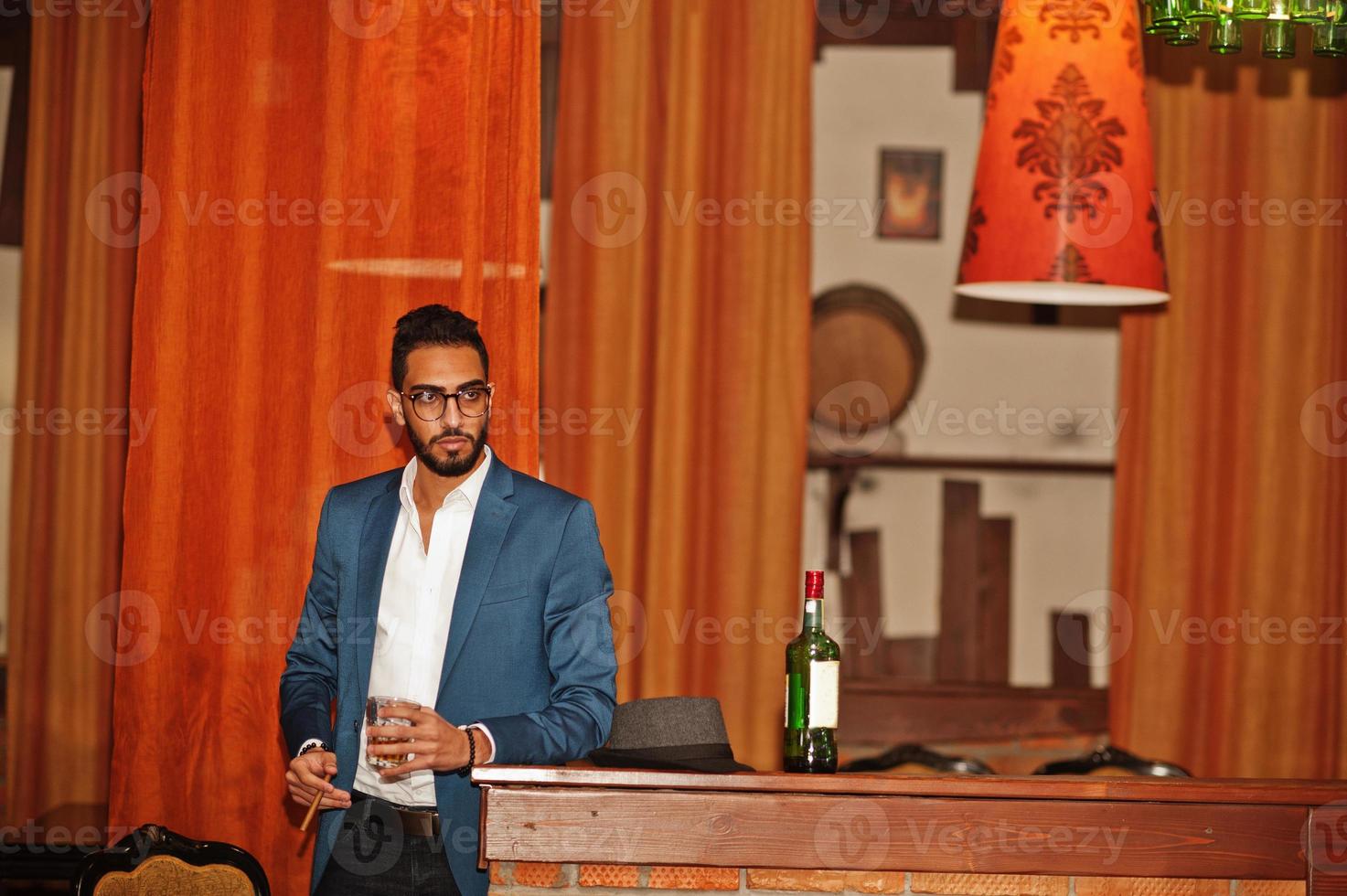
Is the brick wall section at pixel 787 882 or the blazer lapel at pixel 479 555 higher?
the blazer lapel at pixel 479 555

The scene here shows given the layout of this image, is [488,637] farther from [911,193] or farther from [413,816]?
[911,193]

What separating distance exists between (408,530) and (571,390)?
1823 millimetres

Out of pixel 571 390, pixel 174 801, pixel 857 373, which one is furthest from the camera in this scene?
pixel 857 373

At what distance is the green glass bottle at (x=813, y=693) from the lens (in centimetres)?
213

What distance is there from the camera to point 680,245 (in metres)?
4.06

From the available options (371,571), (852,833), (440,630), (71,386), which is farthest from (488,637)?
(71,386)

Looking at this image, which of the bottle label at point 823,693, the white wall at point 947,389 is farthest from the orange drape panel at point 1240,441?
the bottle label at point 823,693

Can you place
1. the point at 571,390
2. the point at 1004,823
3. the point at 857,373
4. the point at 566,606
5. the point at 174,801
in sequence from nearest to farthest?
1. the point at 1004,823
2. the point at 566,606
3. the point at 174,801
4. the point at 571,390
5. the point at 857,373

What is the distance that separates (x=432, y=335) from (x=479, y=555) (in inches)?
13.7

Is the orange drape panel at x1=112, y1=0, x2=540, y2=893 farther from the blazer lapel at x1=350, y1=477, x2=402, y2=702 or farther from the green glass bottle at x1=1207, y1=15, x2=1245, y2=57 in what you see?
the green glass bottle at x1=1207, y1=15, x2=1245, y2=57

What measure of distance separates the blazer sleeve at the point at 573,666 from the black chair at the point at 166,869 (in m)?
0.63

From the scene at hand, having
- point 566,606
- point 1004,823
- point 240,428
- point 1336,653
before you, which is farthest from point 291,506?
point 1336,653

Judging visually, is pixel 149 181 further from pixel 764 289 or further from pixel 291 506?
pixel 764 289

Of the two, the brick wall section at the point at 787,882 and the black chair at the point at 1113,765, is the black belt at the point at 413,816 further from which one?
the black chair at the point at 1113,765
